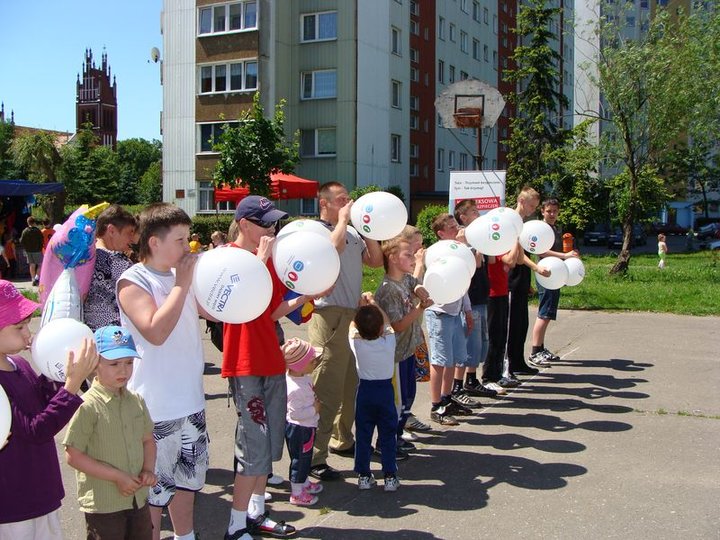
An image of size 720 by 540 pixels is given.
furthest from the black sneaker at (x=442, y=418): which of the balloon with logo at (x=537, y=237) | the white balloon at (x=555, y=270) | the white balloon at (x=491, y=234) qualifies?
the white balloon at (x=555, y=270)

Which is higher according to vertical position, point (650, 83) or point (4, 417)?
point (650, 83)

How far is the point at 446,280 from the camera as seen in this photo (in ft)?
18.4

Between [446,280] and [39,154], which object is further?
[39,154]

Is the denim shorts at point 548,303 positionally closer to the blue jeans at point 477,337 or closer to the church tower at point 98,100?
the blue jeans at point 477,337

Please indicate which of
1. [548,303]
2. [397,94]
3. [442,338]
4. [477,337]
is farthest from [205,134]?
[442,338]

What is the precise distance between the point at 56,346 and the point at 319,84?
1301 inches

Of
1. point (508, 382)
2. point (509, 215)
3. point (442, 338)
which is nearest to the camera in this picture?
point (442, 338)

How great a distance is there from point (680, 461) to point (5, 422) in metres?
4.75

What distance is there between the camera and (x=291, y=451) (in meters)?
4.70

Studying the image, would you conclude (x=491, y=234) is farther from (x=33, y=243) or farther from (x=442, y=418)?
(x=33, y=243)

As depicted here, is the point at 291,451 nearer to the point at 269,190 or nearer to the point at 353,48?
the point at 269,190

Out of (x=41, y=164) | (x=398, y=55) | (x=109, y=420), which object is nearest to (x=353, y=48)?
(x=398, y=55)

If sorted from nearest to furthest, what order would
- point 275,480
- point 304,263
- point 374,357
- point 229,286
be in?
point 229,286 < point 304,263 < point 374,357 < point 275,480

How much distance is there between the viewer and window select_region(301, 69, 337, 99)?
1359 inches
